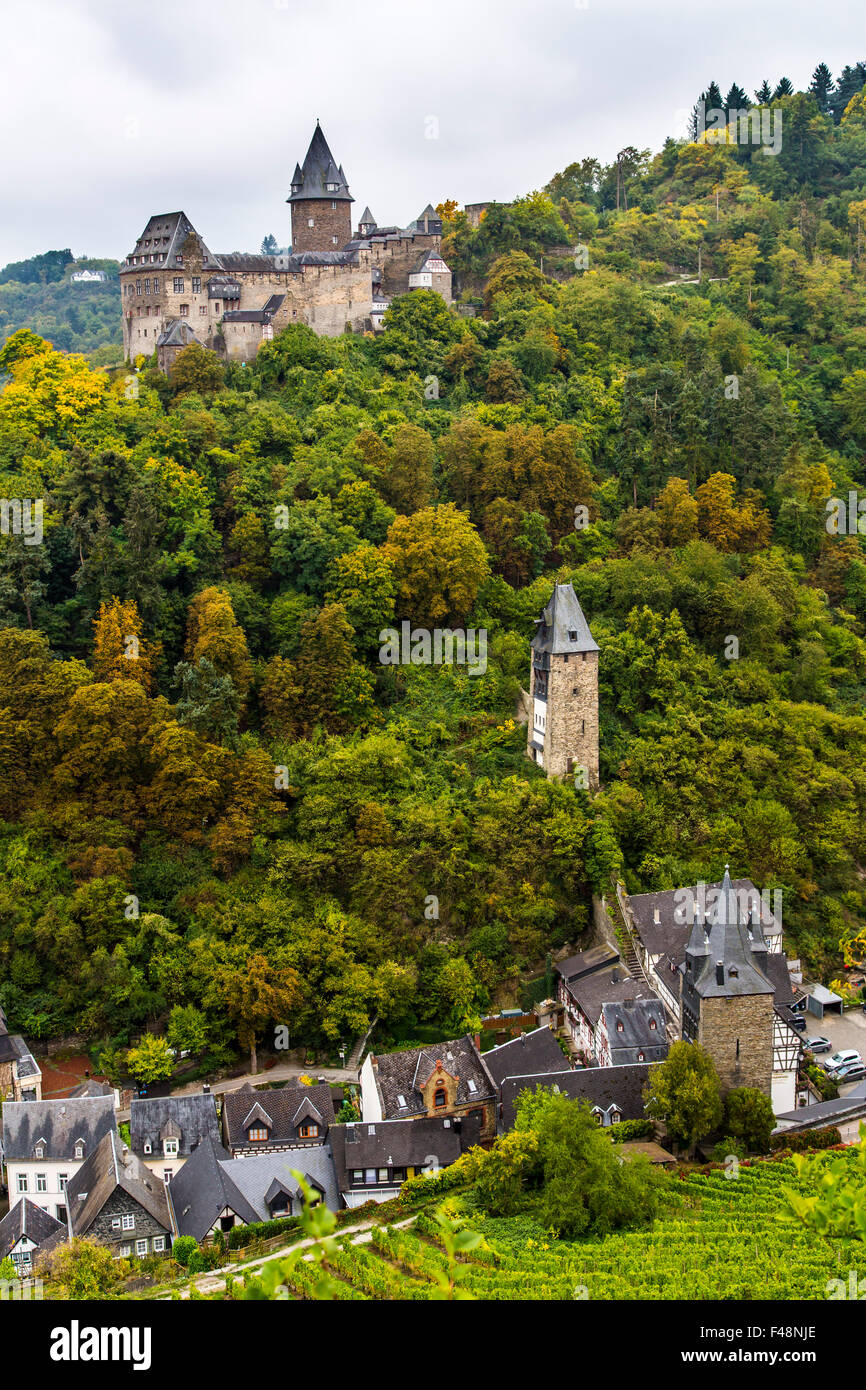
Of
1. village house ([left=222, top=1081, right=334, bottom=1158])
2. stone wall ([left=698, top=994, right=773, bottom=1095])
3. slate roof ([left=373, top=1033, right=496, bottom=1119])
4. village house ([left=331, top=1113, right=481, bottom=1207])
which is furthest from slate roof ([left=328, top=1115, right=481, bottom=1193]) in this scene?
stone wall ([left=698, top=994, right=773, bottom=1095])

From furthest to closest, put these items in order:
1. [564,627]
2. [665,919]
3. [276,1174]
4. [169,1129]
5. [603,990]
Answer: [564,627] → [665,919] → [603,990] → [169,1129] → [276,1174]

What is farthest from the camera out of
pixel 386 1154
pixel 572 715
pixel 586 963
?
pixel 572 715

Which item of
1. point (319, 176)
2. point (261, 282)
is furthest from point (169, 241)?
point (319, 176)

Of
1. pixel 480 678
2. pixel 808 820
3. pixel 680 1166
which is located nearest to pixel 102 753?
pixel 480 678

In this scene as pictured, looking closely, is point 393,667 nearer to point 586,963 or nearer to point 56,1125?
point 586,963

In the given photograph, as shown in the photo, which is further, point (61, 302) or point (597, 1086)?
point (61, 302)

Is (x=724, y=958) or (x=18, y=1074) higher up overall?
(x=724, y=958)
